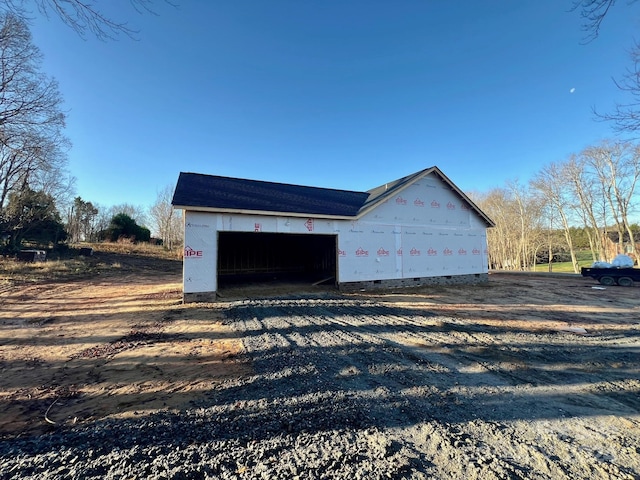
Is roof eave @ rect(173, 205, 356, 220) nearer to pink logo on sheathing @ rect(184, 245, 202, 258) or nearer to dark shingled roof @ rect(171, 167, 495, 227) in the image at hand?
dark shingled roof @ rect(171, 167, 495, 227)

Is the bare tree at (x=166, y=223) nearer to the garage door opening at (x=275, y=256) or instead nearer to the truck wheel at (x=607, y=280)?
the garage door opening at (x=275, y=256)

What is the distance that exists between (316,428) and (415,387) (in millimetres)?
1546

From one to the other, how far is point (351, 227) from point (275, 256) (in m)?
9.14

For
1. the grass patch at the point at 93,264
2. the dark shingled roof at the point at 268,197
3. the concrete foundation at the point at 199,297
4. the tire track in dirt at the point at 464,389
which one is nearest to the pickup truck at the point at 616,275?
the dark shingled roof at the point at 268,197

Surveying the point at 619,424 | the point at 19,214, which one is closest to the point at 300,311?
the point at 619,424

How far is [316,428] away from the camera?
275 cm

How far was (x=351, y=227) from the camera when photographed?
12.8 meters

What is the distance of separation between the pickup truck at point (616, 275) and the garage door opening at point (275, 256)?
14.2 metres

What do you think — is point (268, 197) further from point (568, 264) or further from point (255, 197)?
point (568, 264)

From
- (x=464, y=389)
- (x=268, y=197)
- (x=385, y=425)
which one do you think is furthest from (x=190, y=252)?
(x=464, y=389)

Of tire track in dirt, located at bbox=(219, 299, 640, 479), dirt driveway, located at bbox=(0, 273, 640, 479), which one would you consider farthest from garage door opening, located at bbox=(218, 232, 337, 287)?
tire track in dirt, located at bbox=(219, 299, 640, 479)

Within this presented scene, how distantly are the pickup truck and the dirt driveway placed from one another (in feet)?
28.8

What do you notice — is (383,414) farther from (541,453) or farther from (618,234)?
(618,234)

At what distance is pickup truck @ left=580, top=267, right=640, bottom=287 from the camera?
528 inches
